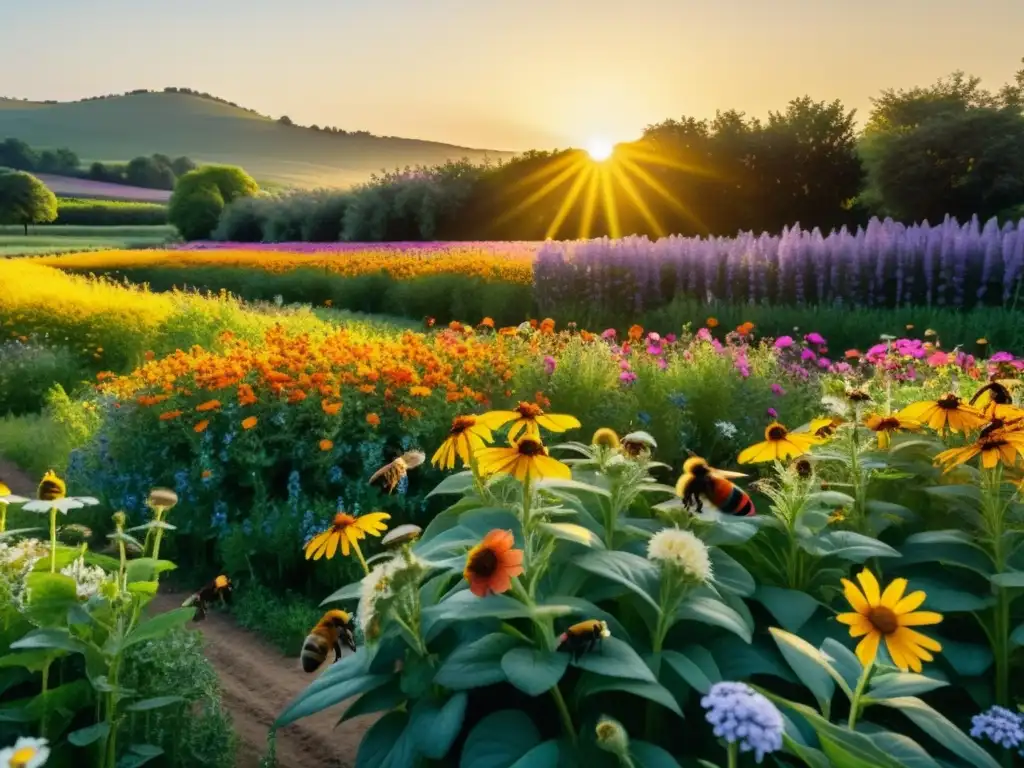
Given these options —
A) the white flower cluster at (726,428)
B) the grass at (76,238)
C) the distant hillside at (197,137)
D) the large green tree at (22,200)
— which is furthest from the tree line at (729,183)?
the distant hillside at (197,137)

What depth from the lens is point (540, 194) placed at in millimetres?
29312

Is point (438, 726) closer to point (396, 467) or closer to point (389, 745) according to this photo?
point (389, 745)

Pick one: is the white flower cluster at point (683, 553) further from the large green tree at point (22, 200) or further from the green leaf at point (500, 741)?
the large green tree at point (22, 200)

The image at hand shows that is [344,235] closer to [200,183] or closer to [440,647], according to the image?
[200,183]

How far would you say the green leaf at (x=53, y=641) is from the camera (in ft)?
7.02

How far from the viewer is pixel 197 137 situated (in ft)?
279

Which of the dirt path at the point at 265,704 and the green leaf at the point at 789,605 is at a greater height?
the green leaf at the point at 789,605

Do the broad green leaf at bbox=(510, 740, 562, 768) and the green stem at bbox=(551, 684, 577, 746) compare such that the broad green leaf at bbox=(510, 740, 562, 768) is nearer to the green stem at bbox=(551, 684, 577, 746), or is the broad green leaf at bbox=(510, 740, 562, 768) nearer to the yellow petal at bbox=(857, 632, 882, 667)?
the green stem at bbox=(551, 684, 577, 746)

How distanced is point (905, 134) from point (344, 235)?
57.9ft

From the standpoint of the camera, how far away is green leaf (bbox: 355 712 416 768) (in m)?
1.96

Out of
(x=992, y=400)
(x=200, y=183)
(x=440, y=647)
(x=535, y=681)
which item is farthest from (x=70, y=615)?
(x=200, y=183)

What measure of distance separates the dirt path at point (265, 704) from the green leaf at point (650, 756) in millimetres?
1517

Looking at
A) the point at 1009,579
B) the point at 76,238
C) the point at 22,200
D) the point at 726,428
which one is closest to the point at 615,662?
the point at 1009,579

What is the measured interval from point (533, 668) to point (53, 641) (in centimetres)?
121
